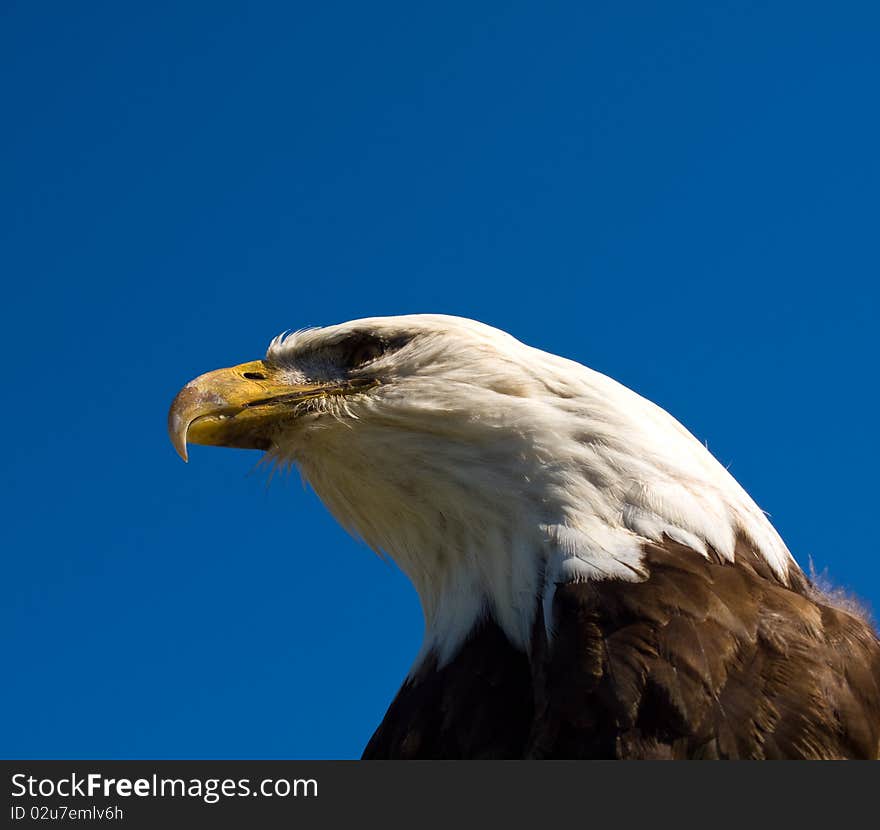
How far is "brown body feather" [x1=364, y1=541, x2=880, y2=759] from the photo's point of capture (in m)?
4.46

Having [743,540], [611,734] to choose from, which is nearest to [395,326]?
[743,540]

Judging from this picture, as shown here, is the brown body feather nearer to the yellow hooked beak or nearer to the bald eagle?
the bald eagle

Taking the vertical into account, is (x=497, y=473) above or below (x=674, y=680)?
above

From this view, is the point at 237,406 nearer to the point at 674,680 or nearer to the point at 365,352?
the point at 365,352

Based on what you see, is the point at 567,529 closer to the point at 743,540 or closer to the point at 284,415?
the point at 743,540

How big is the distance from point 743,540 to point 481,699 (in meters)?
1.29

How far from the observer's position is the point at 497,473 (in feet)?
18.2

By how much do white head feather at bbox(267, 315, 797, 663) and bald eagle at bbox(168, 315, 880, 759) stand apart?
1 centimetres

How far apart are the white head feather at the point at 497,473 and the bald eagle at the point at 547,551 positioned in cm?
1

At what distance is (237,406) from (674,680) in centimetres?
273

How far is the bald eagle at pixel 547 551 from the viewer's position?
4547 mm

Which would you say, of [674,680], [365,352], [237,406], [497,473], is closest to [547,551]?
[497,473]

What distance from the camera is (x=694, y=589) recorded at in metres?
4.84

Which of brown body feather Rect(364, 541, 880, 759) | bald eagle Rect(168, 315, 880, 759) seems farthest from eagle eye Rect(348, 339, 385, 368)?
brown body feather Rect(364, 541, 880, 759)
